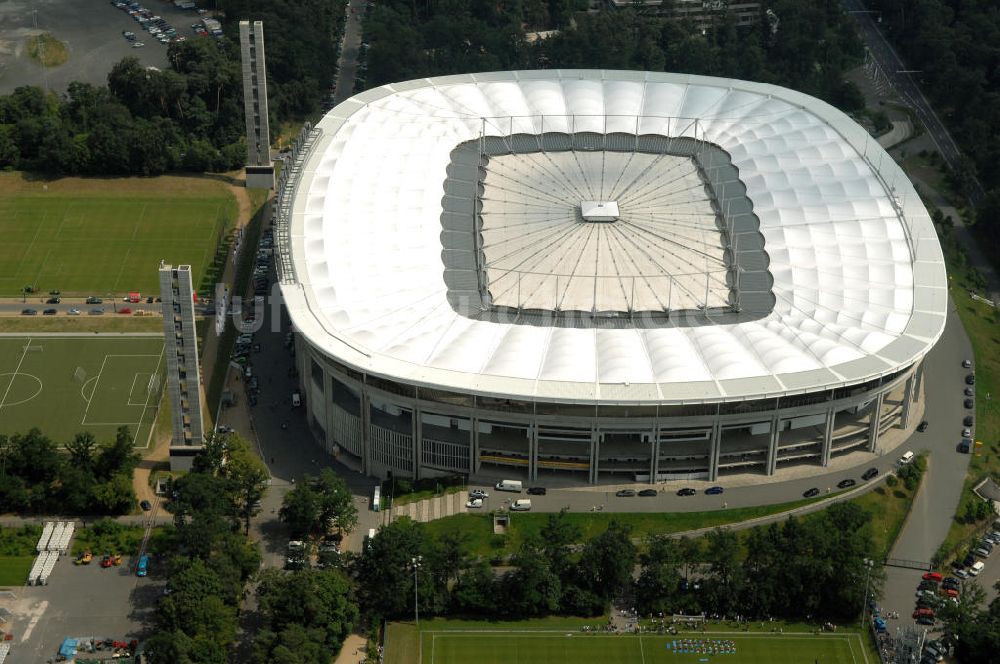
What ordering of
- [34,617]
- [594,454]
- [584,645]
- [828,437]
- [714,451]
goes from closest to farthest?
1. [584,645]
2. [34,617]
3. [594,454]
4. [714,451]
5. [828,437]

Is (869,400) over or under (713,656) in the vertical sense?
over

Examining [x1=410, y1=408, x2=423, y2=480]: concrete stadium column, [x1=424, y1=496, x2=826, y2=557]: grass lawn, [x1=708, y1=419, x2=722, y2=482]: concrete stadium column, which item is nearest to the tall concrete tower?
[x1=410, y1=408, x2=423, y2=480]: concrete stadium column

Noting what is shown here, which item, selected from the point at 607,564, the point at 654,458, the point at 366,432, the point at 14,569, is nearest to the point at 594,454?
the point at 654,458

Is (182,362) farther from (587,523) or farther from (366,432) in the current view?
(587,523)

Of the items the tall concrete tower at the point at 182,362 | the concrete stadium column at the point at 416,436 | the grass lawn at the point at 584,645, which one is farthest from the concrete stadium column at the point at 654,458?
the tall concrete tower at the point at 182,362

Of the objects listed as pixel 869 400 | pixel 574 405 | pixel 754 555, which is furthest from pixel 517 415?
pixel 869 400

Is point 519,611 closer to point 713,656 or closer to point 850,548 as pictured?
point 713,656

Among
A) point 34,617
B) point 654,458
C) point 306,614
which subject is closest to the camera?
point 306,614

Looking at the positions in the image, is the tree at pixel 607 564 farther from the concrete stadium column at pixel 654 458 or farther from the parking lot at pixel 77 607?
the parking lot at pixel 77 607
